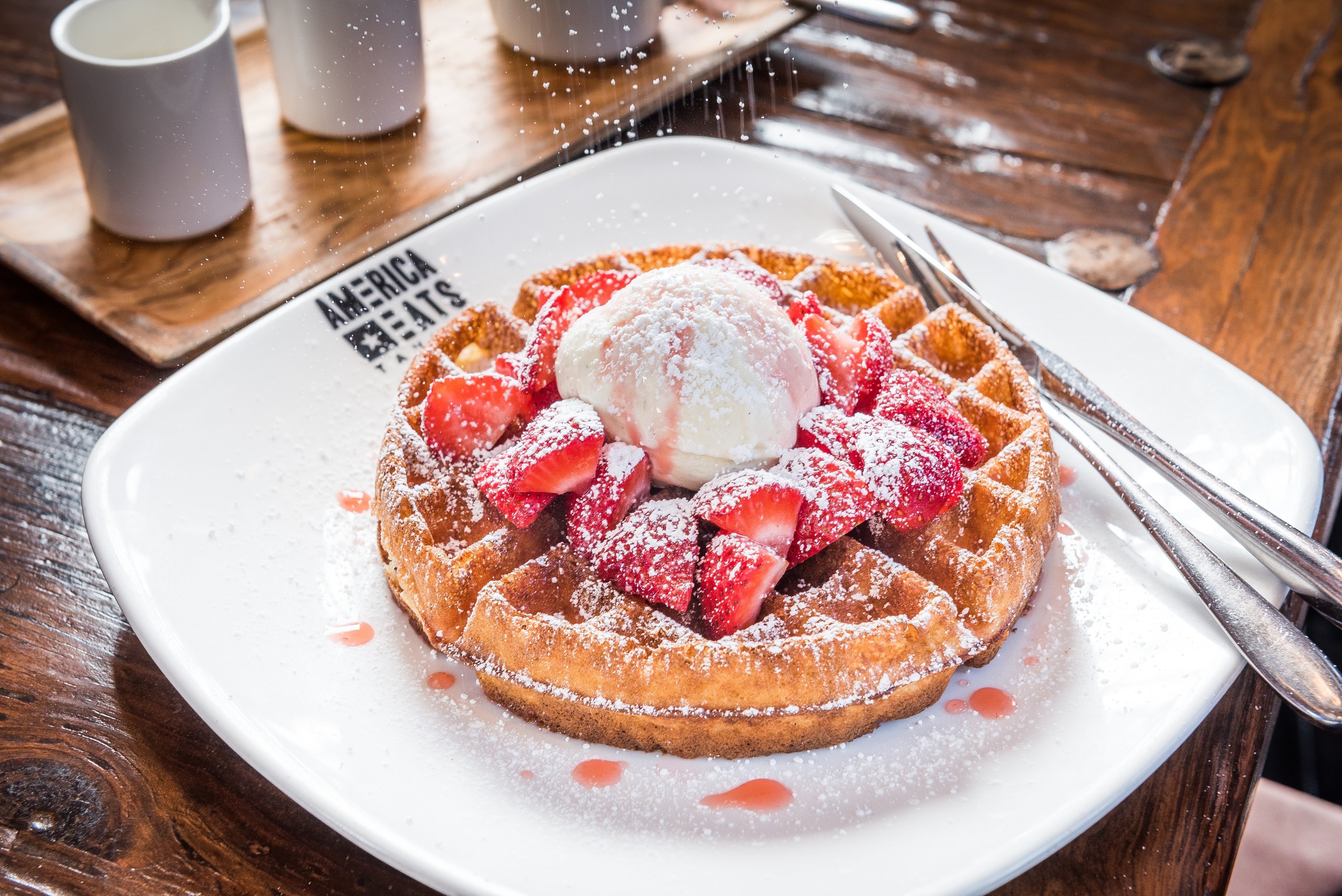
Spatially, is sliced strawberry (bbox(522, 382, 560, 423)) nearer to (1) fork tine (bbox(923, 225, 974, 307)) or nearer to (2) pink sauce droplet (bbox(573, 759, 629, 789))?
(2) pink sauce droplet (bbox(573, 759, 629, 789))

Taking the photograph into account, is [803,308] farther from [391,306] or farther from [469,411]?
[391,306]

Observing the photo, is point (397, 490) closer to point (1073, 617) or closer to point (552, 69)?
point (552, 69)

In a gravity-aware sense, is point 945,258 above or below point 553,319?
below

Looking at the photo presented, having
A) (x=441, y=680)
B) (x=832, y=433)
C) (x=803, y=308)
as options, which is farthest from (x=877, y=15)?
(x=441, y=680)

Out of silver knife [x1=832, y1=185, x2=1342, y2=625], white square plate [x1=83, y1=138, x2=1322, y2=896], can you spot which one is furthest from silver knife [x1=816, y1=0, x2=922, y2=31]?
white square plate [x1=83, y1=138, x2=1322, y2=896]

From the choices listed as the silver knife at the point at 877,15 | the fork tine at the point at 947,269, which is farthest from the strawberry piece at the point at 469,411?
the silver knife at the point at 877,15

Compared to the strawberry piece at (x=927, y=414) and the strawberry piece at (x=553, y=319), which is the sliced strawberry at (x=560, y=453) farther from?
the strawberry piece at (x=927, y=414)
